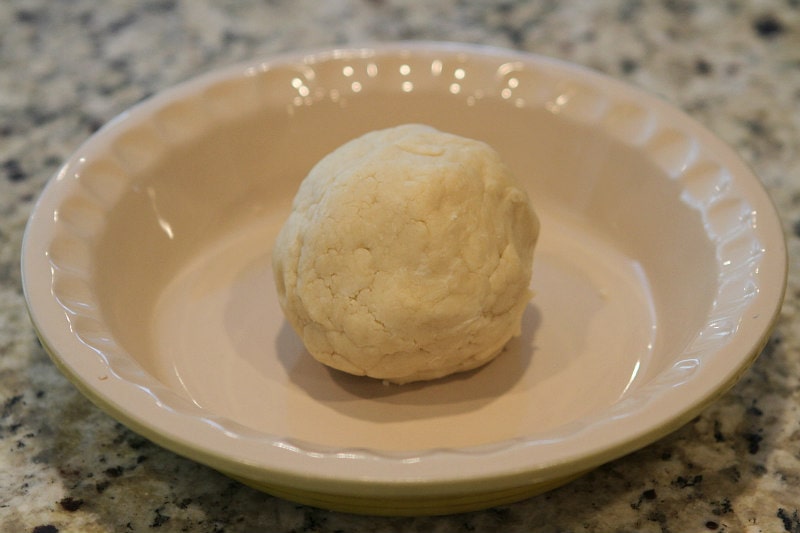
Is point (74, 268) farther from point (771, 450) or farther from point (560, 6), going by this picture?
point (560, 6)

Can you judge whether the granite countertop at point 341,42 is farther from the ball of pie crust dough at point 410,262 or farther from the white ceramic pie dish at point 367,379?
the ball of pie crust dough at point 410,262

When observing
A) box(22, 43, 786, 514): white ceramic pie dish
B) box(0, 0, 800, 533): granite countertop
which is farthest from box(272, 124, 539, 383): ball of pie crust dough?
box(0, 0, 800, 533): granite countertop

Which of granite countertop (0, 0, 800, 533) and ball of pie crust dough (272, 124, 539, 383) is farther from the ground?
ball of pie crust dough (272, 124, 539, 383)

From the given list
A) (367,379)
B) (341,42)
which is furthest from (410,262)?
(341,42)

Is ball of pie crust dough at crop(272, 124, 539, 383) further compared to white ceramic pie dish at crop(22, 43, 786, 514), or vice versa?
ball of pie crust dough at crop(272, 124, 539, 383)

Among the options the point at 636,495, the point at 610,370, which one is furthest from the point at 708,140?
the point at 636,495

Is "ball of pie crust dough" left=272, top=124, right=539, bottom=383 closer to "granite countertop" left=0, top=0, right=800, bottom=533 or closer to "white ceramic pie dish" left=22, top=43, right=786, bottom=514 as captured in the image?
"white ceramic pie dish" left=22, top=43, right=786, bottom=514

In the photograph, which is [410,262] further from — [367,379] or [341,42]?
[341,42]
